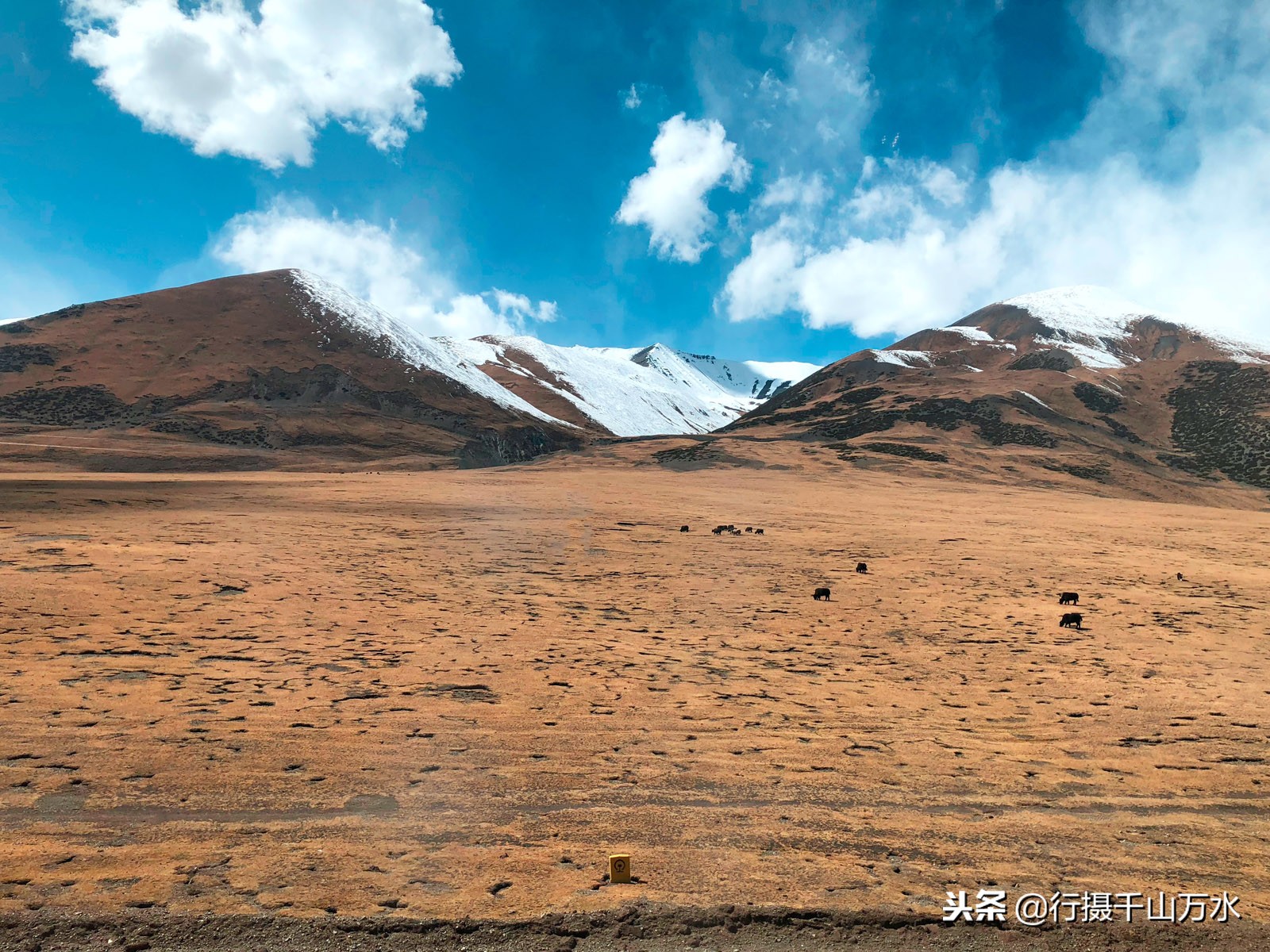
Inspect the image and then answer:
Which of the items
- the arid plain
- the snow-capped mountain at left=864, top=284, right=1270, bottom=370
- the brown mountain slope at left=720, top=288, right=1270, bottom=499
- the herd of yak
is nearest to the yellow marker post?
the arid plain

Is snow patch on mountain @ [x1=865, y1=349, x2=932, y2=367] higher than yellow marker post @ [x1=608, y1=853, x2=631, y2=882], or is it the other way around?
snow patch on mountain @ [x1=865, y1=349, x2=932, y2=367]

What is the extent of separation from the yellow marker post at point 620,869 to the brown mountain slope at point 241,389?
194 ft

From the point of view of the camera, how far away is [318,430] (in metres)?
77.3

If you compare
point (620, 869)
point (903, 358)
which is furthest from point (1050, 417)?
point (620, 869)

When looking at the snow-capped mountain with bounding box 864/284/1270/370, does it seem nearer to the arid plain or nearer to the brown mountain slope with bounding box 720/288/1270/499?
the brown mountain slope with bounding box 720/288/1270/499

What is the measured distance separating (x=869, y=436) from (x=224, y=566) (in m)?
69.6

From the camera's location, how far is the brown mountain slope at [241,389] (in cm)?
6712

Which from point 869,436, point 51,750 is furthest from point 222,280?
point 51,750

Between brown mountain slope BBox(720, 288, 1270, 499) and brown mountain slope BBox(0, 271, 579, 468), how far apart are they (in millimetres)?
43321

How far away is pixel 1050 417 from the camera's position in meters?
75.4

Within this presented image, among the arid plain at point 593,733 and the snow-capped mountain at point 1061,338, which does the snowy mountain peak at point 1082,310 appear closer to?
the snow-capped mountain at point 1061,338

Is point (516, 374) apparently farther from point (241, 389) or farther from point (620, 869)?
point (620, 869)

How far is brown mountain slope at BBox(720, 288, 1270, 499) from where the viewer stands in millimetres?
59250

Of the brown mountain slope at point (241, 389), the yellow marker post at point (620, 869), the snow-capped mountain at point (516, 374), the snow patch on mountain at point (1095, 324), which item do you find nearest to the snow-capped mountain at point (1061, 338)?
the snow patch on mountain at point (1095, 324)
